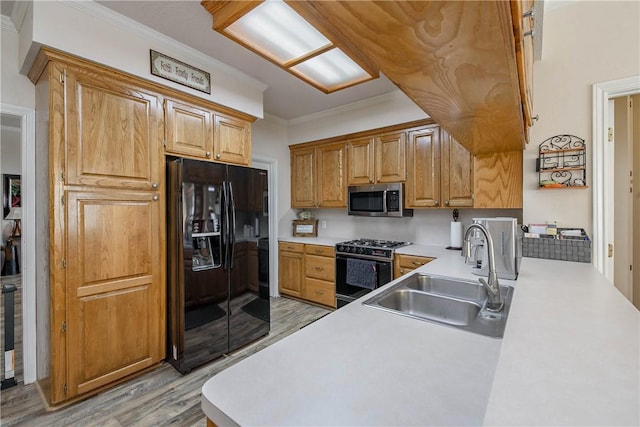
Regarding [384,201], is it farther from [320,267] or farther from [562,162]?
[562,162]

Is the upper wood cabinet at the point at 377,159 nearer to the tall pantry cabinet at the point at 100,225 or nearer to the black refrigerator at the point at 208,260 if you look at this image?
the black refrigerator at the point at 208,260

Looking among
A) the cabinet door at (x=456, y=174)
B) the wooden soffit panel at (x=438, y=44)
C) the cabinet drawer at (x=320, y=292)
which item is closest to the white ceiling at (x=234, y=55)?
the cabinet door at (x=456, y=174)

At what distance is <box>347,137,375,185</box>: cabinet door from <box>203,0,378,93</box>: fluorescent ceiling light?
105 centimetres

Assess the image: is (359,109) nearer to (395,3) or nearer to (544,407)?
(395,3)

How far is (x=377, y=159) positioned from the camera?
345 cm

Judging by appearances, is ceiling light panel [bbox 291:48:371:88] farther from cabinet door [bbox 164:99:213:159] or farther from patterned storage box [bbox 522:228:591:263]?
patterned storage box [bbox 522:228:591:263]

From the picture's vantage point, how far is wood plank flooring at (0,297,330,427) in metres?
1.70

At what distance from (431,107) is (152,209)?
2160 millimetres

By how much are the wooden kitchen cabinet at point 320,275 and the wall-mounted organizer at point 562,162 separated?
2.26 metres

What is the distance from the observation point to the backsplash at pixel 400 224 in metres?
3.14

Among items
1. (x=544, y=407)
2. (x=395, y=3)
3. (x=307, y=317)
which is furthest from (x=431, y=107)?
(x=307, y=317)

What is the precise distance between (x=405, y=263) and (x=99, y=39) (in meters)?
3.17

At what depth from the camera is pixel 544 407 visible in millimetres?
456


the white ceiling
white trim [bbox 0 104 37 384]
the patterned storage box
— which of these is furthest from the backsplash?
white trim [bbox 0 104 37 384]
